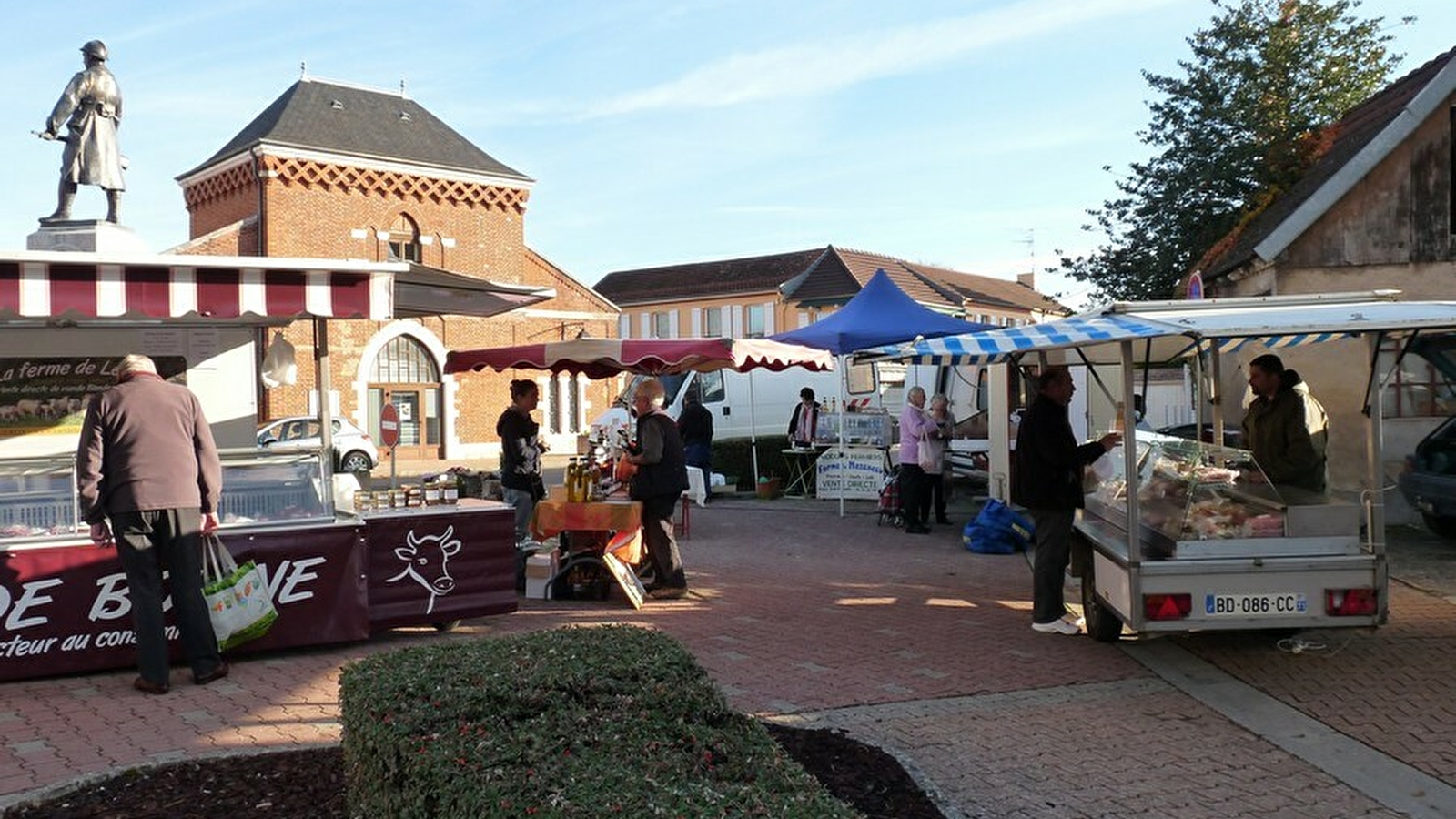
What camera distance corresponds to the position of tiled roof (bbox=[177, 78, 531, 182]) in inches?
1278

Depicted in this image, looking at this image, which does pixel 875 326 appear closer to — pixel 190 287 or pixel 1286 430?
pixel 1286 430

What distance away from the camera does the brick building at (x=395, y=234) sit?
30.8m

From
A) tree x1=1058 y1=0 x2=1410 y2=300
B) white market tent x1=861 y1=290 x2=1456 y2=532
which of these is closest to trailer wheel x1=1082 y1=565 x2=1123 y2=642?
white market tent x1=861 y1=290 x2=1456 y2=532

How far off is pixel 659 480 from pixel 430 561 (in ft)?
6.68

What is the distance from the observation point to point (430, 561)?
7871 mm

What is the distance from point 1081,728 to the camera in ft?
18.8

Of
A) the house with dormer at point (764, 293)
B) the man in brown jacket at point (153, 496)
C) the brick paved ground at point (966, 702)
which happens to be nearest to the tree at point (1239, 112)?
the brick paved ground at point (966, 702)

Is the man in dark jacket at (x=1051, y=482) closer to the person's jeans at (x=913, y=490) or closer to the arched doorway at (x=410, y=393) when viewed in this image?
the person's jeans at (x=913, y=490)

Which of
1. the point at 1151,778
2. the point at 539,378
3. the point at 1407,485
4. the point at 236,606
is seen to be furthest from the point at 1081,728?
the point at 539,378

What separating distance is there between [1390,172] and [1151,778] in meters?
12.1

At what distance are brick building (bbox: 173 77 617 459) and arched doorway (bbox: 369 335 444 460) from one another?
0.04 m

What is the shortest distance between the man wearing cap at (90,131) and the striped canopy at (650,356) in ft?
12.2

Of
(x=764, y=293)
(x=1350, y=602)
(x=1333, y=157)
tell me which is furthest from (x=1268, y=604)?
(x=764, y=293)

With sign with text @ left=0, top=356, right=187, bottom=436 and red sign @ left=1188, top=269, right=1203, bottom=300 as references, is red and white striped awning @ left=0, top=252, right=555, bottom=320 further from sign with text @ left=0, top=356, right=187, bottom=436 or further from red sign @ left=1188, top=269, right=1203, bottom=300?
red sign @ left=1188, top=269, right=1203, bottom=300
